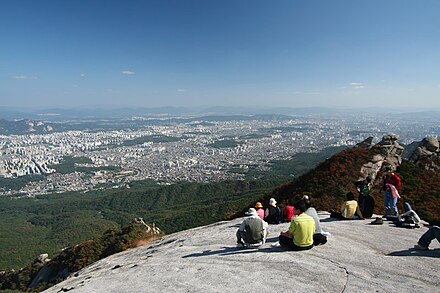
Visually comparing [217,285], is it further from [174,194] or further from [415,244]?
[174,194]

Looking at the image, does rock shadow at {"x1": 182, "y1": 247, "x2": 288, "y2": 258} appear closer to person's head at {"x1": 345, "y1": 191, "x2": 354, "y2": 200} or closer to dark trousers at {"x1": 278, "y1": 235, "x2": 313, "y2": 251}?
dark trousers at {"x1": 278, "y1": 235, "x2": 313, "y2": 251}

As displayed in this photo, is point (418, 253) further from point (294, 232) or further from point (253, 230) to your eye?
point (253, 230)

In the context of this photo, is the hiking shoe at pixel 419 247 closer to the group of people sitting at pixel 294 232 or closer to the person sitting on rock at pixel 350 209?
the group of people sitting at pixel 294 232

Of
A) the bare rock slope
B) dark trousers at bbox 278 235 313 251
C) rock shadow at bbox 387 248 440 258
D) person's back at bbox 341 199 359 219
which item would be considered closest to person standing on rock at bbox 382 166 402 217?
person's back at bbox 341 199 359 219

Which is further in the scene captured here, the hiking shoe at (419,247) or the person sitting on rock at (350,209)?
the person sitting on rock at (350,209)

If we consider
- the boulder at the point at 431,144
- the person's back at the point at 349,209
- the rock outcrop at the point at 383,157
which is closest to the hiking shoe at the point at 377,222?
the person's back at the point at 349,209

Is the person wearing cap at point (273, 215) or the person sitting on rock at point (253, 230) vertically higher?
the person sitting on rock at point (253, 230)

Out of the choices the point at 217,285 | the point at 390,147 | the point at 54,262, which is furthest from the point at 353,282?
the point at 54,262
